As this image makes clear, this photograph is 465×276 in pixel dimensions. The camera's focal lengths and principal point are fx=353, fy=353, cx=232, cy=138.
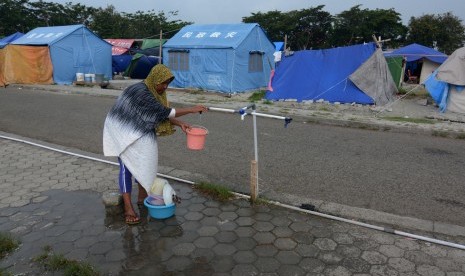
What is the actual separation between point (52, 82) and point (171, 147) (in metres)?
16.3

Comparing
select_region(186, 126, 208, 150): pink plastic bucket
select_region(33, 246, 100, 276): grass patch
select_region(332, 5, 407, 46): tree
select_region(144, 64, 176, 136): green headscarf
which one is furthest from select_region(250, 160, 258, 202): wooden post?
select_region(332, 5, 407, 46): tree

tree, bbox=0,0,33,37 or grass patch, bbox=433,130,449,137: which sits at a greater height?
tree, bbox=0,0,33,37

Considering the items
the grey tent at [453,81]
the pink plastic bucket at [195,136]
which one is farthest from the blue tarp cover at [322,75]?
the pink plastic bucket at [195,136]

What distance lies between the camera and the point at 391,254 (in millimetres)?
3156

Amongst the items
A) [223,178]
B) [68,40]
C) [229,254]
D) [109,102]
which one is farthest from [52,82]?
[229,254]

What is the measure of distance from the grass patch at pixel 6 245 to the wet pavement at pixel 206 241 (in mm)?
61

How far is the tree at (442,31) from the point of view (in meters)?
41.9

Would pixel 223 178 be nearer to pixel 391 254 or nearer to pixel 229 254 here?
pixel 229 254

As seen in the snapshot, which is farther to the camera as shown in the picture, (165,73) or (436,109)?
(436,109)

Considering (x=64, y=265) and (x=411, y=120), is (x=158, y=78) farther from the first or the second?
(x=411, y=120)

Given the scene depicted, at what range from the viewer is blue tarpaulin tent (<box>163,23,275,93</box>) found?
1673 cm

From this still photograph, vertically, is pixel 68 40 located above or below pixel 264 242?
above

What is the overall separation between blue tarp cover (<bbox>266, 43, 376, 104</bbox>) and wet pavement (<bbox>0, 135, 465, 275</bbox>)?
9919 millimetres

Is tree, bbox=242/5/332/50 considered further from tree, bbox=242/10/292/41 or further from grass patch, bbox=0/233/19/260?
grass patch, bbox=0/233/19/260
